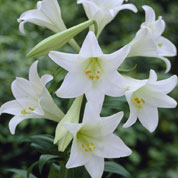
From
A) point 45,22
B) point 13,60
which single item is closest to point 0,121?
point 13,60

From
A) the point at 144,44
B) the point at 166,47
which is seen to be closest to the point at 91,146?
the point at 144,44

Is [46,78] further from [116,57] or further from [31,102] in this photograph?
[116,57]

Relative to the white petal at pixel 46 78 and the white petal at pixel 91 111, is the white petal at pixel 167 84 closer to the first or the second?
the white petal at pixel 91 111

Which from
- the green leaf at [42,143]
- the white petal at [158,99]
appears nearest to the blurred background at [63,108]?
the green leaf at [42,143]

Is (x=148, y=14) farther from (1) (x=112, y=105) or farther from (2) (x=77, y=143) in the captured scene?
(2) (x=77, y=143)

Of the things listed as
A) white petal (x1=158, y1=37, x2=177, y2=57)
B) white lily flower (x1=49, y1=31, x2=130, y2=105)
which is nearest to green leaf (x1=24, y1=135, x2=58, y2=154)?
white lily flower (x1=49, y1=31, x2=130, y2=105)

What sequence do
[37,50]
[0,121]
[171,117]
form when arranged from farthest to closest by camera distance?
[171,117] < [0,121] < [37,50]
